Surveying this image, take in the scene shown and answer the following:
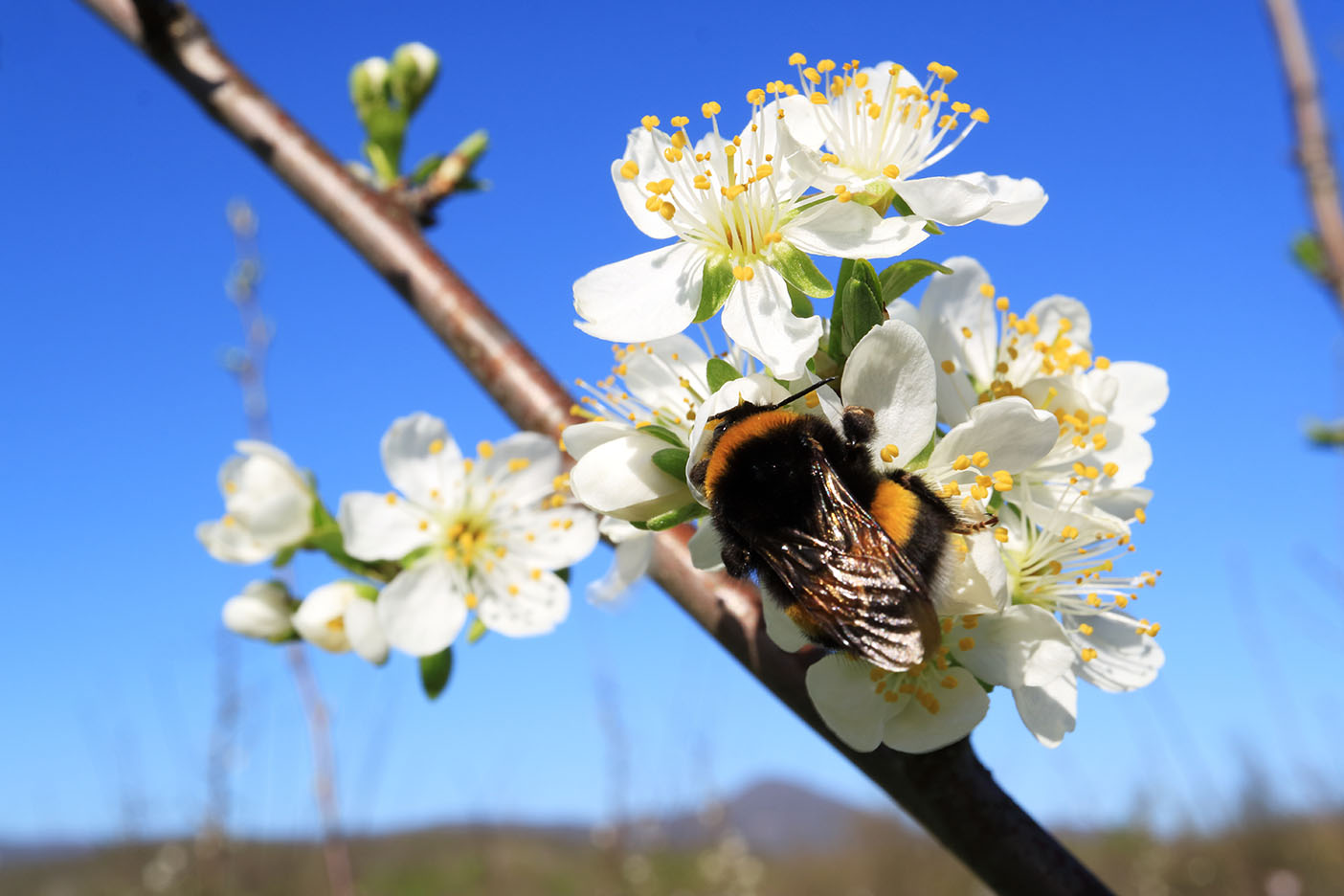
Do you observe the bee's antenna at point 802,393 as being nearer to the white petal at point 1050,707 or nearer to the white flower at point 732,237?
the white flower at point 732,237

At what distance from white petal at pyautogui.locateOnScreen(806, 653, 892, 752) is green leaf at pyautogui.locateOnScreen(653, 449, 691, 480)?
0.64 feet

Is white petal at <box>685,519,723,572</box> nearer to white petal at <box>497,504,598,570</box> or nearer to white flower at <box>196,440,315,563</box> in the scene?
white petal at <box>497,504,598,570</box>

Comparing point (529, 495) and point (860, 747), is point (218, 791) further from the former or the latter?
point (860, 747)

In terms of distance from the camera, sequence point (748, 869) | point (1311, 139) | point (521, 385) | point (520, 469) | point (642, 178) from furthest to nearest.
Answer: point (748, 869)
point (1311, 139)
point (520, 469)
point (521, 385)
point (642, 178)

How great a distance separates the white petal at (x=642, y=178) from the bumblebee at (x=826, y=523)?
0.68ft

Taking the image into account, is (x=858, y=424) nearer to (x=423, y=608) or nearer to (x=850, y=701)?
(x=850, y=701)

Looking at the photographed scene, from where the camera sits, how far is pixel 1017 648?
0.77 meters

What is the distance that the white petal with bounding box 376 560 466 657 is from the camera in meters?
1.13

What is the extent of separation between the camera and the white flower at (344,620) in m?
1.14

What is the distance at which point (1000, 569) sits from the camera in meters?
0.72

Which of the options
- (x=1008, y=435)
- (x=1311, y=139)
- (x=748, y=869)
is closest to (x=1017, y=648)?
(x=1008, y=435)

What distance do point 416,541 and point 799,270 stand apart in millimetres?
661

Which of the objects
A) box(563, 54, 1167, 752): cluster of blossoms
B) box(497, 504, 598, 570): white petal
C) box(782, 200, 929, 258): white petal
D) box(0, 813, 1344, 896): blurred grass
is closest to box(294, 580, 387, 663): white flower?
box(497, 504, 598, 570): white petal

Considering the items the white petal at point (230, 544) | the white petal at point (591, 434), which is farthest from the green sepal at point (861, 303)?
the white petal at point (230, 544)
